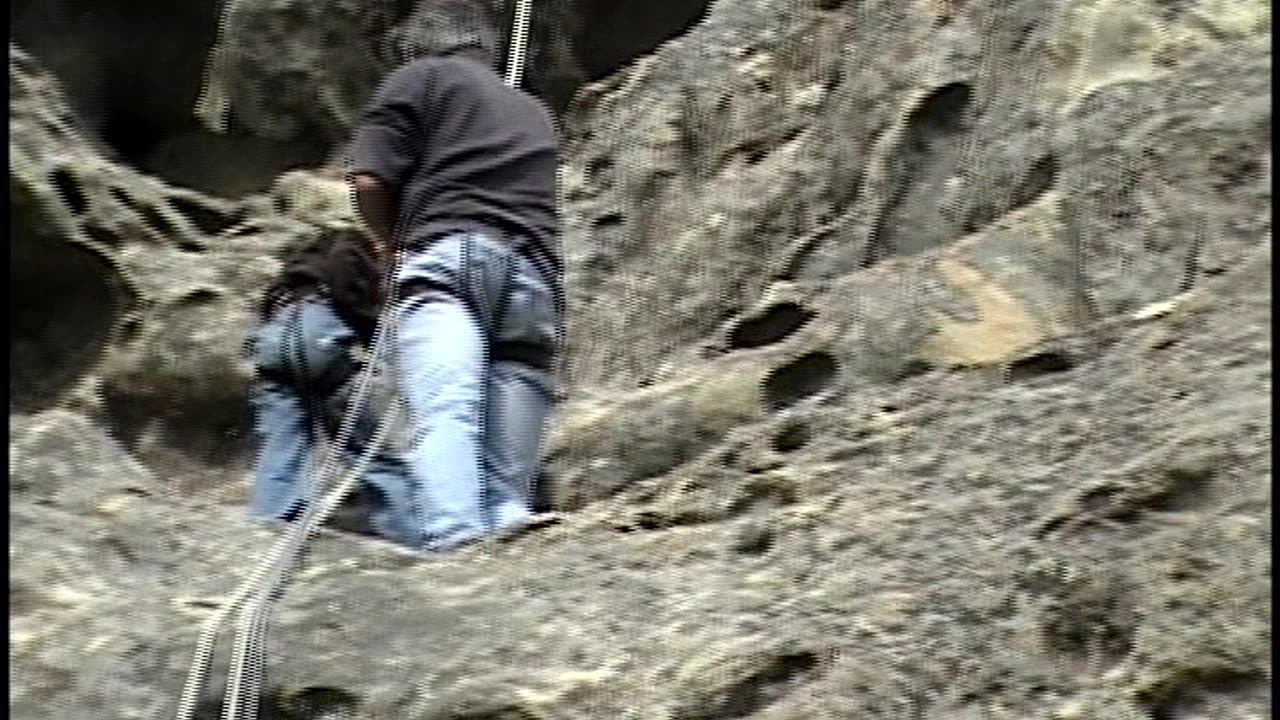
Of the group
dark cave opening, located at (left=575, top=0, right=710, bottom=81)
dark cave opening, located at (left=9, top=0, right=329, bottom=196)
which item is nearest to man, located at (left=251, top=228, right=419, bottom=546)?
dark cave opening, located at (left=9, top=0, right=329, bottom=196)

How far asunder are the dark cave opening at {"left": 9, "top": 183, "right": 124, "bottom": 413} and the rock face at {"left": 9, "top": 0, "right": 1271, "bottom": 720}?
0.01m

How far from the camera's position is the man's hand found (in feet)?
12.4

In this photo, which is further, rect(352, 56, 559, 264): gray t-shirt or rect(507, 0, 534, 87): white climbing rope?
rect(507, 0, 534, 87): white climbing rope

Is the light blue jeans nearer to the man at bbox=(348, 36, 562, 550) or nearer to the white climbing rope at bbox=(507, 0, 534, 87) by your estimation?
the man at bbox=(348, 36, 562, 550)

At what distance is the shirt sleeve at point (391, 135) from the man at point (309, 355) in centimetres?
45

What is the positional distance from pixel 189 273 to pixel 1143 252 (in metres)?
3.04

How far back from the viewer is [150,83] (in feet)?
20.4

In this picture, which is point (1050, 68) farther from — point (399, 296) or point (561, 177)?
point (561, 177)

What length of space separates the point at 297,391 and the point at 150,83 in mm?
2456

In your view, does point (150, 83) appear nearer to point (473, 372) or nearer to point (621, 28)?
point (621, 28)

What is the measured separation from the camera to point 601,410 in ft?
12.6

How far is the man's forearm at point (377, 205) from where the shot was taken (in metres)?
3.79

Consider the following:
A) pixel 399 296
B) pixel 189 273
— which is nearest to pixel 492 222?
pixel 399 296

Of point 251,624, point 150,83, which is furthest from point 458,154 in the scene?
point 150,83
